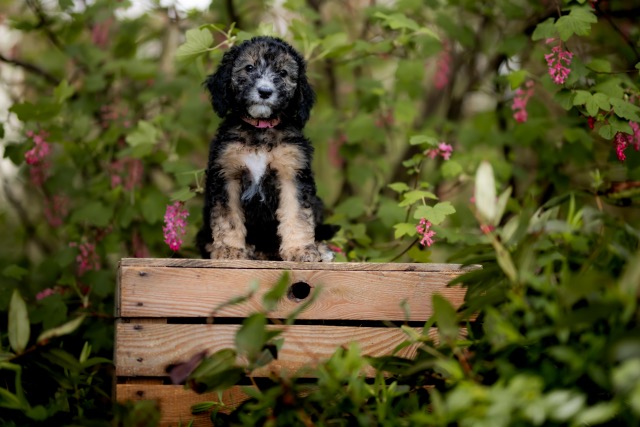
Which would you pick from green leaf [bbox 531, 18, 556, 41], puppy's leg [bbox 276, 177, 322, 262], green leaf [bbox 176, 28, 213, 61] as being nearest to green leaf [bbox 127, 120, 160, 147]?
green leaf [bbox 176, 28, 213, 61]

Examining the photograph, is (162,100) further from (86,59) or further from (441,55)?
(441,55)

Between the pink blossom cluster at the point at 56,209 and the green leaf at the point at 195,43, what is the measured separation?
2.00m

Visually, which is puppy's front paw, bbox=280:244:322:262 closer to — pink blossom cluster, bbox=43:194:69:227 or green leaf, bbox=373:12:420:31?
green leaf, bbox=373:12:420:31

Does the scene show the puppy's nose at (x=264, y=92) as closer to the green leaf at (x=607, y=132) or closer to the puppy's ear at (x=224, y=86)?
the puppy's ear at (x=224, y=86)

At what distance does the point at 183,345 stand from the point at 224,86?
1260mm

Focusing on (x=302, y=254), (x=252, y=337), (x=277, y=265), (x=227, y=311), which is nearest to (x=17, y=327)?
(x=227, y=311)

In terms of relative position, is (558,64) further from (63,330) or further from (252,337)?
(63,330)

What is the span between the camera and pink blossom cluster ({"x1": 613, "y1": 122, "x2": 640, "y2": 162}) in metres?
3.49

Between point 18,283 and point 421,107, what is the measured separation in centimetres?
412

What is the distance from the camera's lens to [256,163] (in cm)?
330

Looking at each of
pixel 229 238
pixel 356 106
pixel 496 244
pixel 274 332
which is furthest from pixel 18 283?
pixel 496 244

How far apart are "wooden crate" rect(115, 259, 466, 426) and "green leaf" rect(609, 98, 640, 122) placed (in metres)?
1.23

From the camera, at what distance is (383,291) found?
3.01 metres

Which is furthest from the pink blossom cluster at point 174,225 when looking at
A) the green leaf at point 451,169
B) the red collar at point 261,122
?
the green leaf at point 451,169
